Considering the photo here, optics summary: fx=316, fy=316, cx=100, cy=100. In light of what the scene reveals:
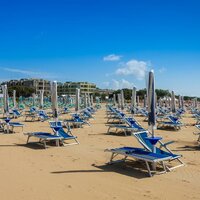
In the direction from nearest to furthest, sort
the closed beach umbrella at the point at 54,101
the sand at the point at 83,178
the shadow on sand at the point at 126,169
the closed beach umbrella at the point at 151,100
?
the sand at the point at 83,178, the shadow on sand at the point at 126,169, the closed beach umbrella at the point at 151,100, the closed beach umbrella at the point at 54,101

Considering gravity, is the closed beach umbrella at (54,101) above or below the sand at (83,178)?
above

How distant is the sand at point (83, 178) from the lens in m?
4.66

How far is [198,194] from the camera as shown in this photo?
15.7 ft

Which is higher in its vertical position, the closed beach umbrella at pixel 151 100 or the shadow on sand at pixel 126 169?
the closed beach umbrella at pixel 151 100

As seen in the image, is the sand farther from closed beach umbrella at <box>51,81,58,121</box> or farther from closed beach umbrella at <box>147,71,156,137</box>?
closed beach umbrella at <box>51,81,58,121</box>

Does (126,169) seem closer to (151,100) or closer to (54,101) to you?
(151,100)

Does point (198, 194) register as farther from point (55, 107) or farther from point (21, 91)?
point (21, 91)

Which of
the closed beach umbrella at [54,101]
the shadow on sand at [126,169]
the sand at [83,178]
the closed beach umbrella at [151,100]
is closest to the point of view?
the sand at [83,178]

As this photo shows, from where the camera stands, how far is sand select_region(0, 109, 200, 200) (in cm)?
466

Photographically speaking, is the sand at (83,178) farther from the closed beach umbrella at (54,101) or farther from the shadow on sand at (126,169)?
the closed beach umbrella at (54,101)

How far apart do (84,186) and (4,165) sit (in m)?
2.20

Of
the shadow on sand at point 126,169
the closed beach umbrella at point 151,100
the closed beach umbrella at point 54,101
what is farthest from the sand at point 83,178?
the closed beach umbrella at point 54,101

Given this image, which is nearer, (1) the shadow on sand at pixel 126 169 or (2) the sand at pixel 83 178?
(2) the sand at pixel 83 178

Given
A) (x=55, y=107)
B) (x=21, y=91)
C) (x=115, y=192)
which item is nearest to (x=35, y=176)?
(x=115, y=192)
